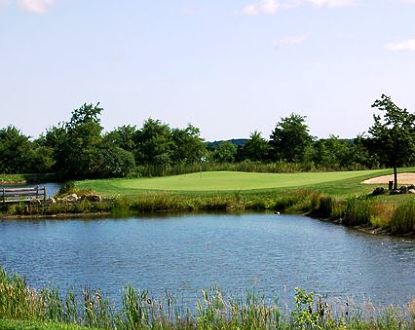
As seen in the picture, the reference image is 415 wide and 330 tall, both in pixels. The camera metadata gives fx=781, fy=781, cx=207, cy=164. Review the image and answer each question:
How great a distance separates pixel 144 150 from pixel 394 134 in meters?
49.1

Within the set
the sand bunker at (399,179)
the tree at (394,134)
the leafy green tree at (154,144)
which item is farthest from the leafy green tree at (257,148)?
the tree at (394,134)

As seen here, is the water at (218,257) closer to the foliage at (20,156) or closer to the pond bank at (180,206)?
the pond bank at (180,206)

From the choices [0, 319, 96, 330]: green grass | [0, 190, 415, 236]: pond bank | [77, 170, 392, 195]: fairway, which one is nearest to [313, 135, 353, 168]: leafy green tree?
[77, 170, 392, 195]: fairway

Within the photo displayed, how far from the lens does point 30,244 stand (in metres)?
31.8

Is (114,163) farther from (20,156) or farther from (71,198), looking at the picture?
(71,198)

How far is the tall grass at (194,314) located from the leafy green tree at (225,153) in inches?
2936

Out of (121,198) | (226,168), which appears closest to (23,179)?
(226,168)

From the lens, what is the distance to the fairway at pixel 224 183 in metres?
49.7

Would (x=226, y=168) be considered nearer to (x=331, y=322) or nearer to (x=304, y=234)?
(x=304, y=234)

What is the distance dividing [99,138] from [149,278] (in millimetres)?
57687

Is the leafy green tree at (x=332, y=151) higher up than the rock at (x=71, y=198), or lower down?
higher up

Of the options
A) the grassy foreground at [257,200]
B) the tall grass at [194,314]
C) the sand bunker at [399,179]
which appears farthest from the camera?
the sand bunker at [399,179]

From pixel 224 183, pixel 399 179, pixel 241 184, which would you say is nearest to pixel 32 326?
pixel 399 179

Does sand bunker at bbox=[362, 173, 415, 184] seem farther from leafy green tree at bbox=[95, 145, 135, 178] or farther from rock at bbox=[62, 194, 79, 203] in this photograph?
leafy green tree at bbox=[95, 145, 135, 178]
